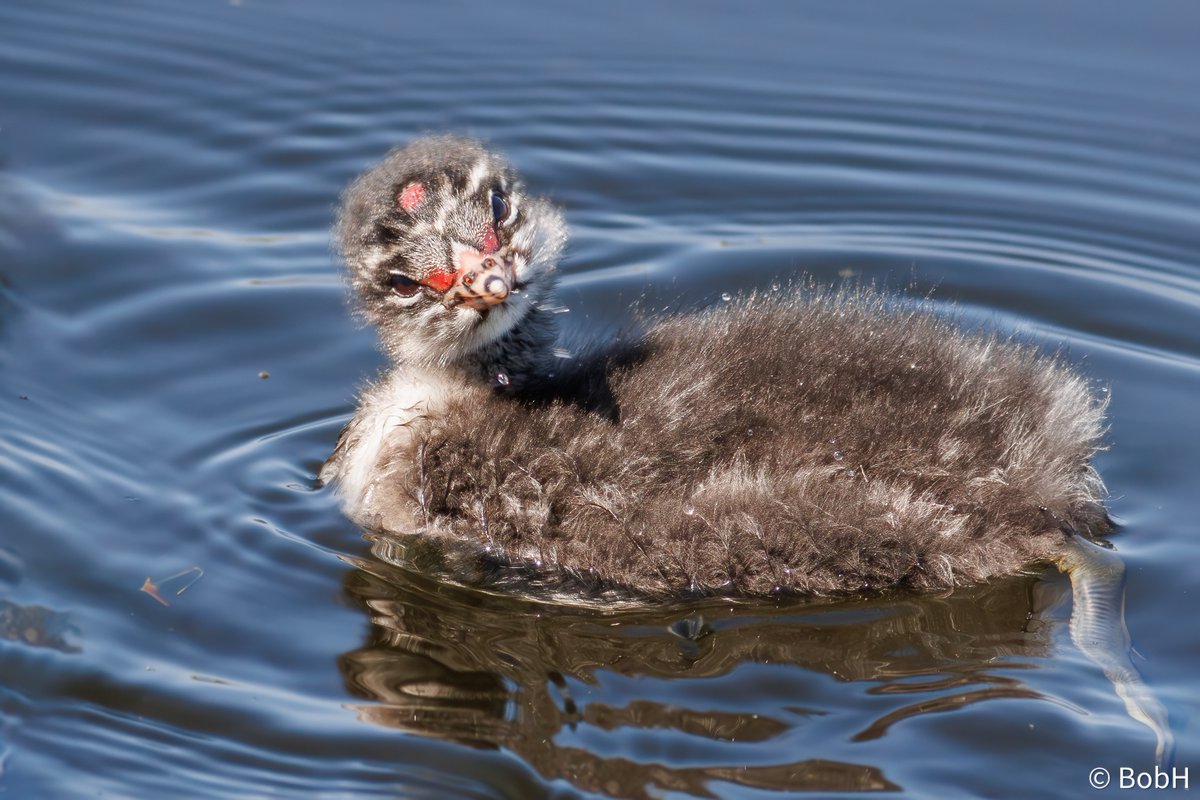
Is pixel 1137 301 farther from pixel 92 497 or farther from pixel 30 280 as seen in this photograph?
pixel 30 280

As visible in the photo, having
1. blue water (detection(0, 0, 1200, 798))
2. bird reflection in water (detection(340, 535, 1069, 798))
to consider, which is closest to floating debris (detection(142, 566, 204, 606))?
blue water (detection(0, 0, 1200, 798))

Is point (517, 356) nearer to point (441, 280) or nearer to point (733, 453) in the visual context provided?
point (441, 280)

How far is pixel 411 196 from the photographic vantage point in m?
5.42

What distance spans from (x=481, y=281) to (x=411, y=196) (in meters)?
0.40

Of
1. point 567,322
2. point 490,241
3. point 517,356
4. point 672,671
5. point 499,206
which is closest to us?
point 672,671

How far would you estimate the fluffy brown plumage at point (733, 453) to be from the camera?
5281mm

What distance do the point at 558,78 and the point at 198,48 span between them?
2365mm

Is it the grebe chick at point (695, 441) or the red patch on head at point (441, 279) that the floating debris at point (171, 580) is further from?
the red patch on head at point (441, 279)

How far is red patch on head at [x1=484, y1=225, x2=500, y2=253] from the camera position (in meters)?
5.41

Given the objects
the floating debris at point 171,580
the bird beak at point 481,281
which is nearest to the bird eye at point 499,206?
the bird beak at point 481,281

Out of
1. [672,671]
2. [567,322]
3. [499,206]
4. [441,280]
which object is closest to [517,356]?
[441,280]

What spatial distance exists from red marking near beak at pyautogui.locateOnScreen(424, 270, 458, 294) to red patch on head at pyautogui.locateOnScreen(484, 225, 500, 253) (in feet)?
0.47

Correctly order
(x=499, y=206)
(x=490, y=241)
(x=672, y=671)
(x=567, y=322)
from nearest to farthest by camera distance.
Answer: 1. (x=672, y=671)
2. (x=490, y=241)
3. (x=499, y=206)
4. (x=567, y=322)

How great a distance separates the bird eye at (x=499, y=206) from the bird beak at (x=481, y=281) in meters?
0.15
